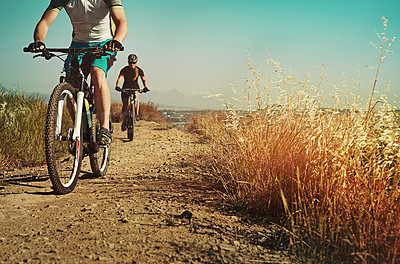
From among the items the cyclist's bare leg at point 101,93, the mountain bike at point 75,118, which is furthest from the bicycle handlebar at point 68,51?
the cyclist's bare leg at point 101,93

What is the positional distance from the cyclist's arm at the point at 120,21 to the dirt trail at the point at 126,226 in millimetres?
1469

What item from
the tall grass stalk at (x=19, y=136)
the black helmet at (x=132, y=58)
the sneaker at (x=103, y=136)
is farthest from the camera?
the black helmet at (x=132, y=58)

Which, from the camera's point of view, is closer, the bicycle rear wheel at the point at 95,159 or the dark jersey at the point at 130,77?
the bicycle rear wheel at the point at 95,159

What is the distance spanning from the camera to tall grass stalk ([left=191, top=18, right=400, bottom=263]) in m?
2.04

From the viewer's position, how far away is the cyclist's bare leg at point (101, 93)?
319 cm

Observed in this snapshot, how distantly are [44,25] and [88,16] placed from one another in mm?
419

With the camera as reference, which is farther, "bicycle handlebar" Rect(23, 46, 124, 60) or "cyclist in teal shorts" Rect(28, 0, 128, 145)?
"cyclist in teal shorts" Rect(28, 0, 128, 145)

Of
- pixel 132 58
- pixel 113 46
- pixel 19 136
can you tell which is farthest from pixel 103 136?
pixel 132 58

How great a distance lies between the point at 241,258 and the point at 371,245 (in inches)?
30.6

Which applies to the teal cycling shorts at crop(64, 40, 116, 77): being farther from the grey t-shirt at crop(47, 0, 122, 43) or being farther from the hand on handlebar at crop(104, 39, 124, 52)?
the hand on handlebar at crop(104, 39, 124, 52)

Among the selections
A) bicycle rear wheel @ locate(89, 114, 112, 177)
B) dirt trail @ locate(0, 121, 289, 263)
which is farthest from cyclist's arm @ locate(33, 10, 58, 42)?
dirt trail @ locate(0, 121, 289, 263)

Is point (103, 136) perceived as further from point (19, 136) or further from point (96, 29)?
point (19, 136)

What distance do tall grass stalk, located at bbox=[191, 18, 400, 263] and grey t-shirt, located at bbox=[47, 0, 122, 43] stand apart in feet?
5.24

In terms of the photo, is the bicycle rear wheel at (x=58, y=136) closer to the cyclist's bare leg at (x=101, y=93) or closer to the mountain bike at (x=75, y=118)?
the mountain bike at (x=75, y=118)
